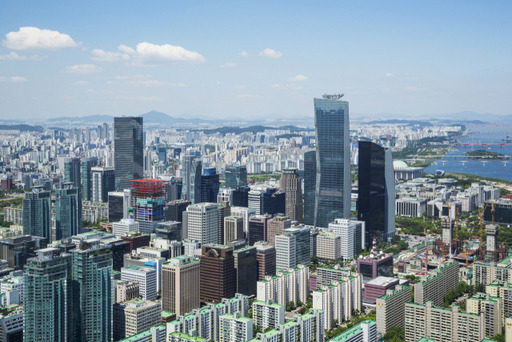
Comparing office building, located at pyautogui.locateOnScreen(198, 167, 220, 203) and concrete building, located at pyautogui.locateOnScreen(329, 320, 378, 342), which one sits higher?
office building, located at pyautogui.locateOnScreen(198, 167, 220, 203)

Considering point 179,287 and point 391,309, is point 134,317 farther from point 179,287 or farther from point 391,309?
point 391,309

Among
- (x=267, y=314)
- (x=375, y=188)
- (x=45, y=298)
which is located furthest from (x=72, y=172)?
(x=267, y=314)

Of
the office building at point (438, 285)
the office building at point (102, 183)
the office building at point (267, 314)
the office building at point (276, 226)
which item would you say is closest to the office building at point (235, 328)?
the office building at point (267, 314)

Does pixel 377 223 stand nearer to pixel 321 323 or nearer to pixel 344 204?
pixel 344 204

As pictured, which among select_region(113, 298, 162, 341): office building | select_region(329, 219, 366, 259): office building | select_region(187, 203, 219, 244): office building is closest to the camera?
select_region(113, 298, 162, 341): office building

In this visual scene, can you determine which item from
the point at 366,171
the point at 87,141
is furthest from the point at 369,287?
the point at 87,141

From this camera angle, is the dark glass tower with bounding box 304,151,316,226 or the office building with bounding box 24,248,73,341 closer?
the office building with bounding box 24,248,73,341

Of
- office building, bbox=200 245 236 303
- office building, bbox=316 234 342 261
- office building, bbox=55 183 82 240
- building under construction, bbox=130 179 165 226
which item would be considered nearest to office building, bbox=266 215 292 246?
office building, bbox=316 234 342 261

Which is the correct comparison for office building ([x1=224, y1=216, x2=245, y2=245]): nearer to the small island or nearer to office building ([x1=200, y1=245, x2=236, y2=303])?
office building ([x1=200, y1=245, x2=236, y2=303])
